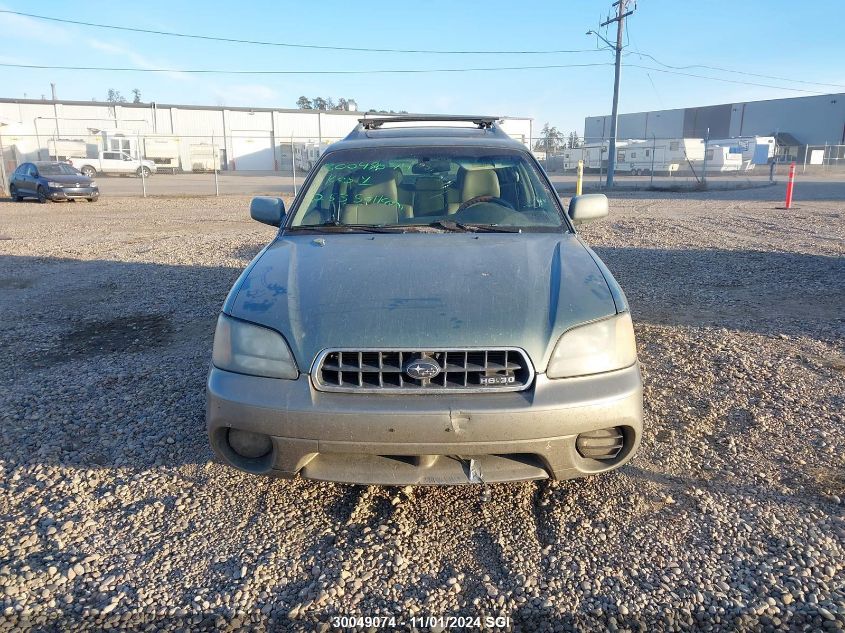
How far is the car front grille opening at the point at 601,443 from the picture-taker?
2641 mm

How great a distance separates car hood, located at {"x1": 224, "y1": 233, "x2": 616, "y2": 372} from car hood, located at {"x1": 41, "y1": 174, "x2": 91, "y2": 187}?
2065 centimetres

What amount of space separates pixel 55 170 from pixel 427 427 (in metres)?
22.8

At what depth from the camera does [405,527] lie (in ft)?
9.21

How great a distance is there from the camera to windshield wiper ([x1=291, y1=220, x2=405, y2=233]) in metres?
3.73

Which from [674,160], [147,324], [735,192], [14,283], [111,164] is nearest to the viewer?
[147,324]

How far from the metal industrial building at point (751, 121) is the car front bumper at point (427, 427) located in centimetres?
5714

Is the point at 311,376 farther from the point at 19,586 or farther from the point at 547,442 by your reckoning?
the point at 19,586

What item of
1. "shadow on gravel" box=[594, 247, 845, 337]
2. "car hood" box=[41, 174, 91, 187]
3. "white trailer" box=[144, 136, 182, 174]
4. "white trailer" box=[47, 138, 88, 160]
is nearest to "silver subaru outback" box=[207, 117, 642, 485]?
"shadow on gravel" box=[594, 247, 845, 337]

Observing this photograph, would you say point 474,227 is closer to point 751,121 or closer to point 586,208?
point 586,208

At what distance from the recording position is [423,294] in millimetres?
2834

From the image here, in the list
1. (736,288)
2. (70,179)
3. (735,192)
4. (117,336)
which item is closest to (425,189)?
(117,336)

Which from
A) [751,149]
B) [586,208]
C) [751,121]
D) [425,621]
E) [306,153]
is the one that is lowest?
[425,621]

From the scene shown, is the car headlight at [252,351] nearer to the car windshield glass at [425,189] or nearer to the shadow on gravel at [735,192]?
the car windshield glass at [425,189]

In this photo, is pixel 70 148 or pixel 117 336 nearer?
pixel 117 336
